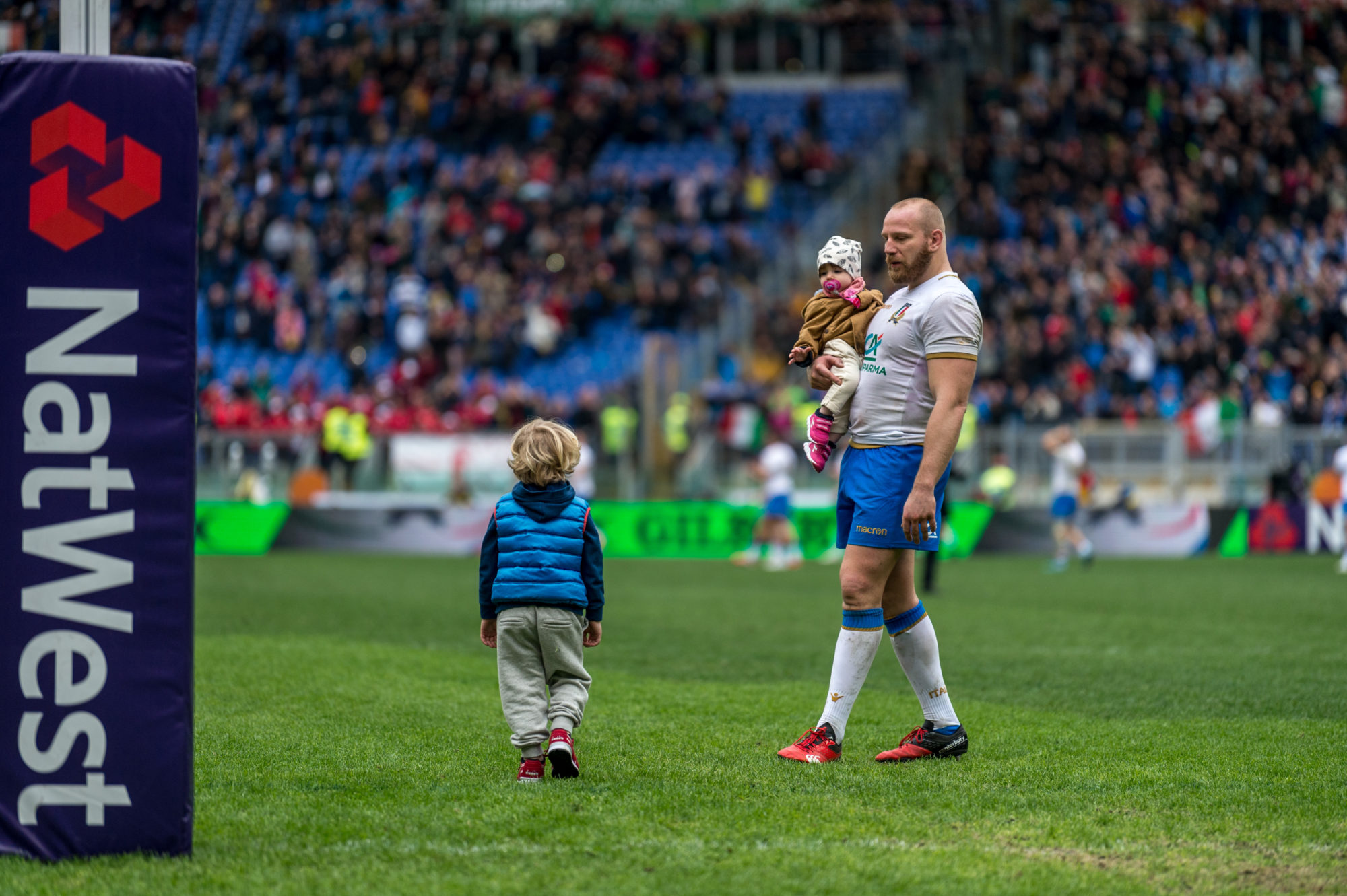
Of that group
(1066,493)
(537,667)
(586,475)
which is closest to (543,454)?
(537,667)

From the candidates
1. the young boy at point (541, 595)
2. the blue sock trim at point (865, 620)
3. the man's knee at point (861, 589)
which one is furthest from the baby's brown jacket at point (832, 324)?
the young boy at point (541, 595)

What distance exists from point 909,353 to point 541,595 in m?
1.86

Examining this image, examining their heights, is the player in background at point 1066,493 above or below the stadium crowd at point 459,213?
below

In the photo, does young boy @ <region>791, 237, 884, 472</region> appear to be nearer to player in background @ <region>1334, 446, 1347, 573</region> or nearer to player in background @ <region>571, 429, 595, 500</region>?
player in background @ <region>1334, 446, 1347, 573</region>

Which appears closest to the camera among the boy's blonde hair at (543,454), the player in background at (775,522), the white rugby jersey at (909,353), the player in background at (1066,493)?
the boy's blonde hair at (543,454)

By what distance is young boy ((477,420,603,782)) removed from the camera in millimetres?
5742

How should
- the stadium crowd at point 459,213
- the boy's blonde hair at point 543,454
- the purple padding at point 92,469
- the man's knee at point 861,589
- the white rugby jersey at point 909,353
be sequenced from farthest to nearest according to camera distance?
the stadium crowd at point 459,213 → the man's knee at point 861,589 → the white rugby jersey at point 909,353 → the boy's blonde hair at point 543,454 → the purple padding at point 92,469

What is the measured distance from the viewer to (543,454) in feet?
18.8

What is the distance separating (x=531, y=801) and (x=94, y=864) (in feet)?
5.13

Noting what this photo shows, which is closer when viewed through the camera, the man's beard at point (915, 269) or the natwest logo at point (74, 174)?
the natwest logo at point (74, 174)

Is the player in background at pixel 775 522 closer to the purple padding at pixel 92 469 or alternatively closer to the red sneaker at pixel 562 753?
the red sneaker at pixel 562 753

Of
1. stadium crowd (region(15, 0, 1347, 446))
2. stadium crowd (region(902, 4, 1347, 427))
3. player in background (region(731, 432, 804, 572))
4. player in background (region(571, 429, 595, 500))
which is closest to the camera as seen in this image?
player in background (region(731, 432, 804, 572))

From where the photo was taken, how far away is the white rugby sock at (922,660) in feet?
21.1

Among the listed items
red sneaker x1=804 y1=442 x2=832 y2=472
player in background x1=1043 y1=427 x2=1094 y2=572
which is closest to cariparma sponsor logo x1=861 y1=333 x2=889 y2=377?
red sneaker x1=804 y1=442 x2=832 y2=472
